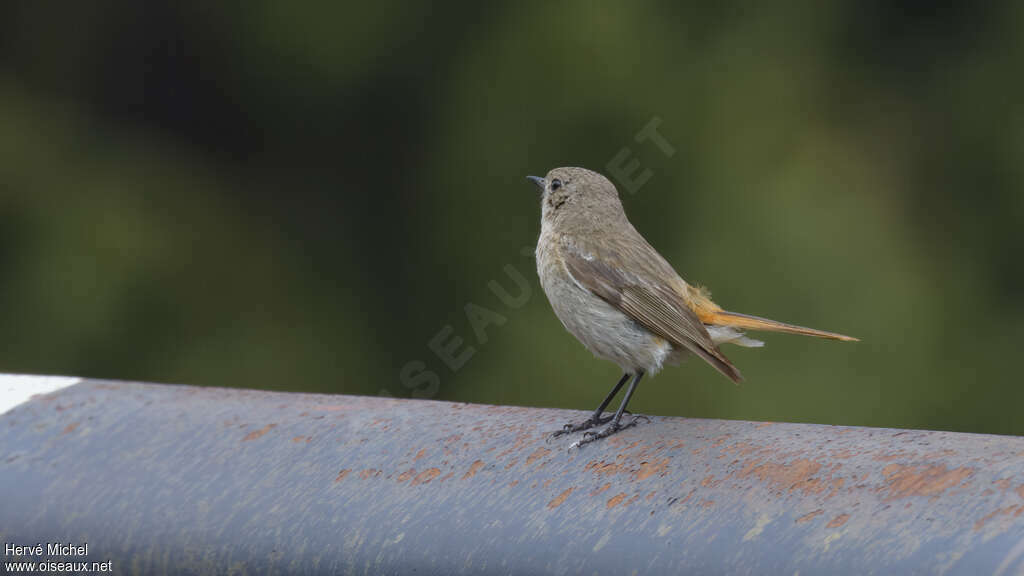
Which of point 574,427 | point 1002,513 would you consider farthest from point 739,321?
point 1002,513

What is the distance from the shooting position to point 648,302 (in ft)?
9.77

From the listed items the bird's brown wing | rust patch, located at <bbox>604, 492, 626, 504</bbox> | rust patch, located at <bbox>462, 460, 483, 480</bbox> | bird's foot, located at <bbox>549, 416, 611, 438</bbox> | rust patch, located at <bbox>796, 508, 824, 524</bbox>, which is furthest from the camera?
the bird's brown wing

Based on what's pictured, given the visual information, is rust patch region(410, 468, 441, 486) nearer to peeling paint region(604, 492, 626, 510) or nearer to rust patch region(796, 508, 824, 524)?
peeling paint region(604, 492, 626, 510)

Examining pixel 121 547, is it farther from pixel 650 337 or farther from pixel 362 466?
pixel 650 337

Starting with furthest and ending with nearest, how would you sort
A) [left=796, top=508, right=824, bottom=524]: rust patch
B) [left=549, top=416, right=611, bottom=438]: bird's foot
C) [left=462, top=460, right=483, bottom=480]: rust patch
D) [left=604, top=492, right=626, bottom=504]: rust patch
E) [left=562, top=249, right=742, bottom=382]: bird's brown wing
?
[left=562, top=249, right=742, bottom=382]: bird's brown wing < [left=549, top=416, right=611, bottom=438]: bird's foot < [left=462, top=460, right=483, bottom=480]: rust patch < [left=604, top=492, right=626, bottom=504]: rust patch < [left=796, top=508, right=824, bottom=524]: rust patch

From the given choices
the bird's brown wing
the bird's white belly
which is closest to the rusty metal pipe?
the bird's brown wing

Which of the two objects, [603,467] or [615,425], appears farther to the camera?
[615,425]

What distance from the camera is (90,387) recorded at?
7.21 ft

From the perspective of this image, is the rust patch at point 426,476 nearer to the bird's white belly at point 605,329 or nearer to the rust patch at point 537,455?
the rust patch at point 537,455

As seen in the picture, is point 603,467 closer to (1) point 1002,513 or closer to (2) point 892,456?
(2) point 892,456

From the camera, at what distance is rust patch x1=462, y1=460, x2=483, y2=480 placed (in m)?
1.61

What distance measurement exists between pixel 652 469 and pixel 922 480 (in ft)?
1.26

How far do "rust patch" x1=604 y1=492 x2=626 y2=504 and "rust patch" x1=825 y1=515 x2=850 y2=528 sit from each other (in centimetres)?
31

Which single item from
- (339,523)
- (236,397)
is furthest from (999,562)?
(236,397)
